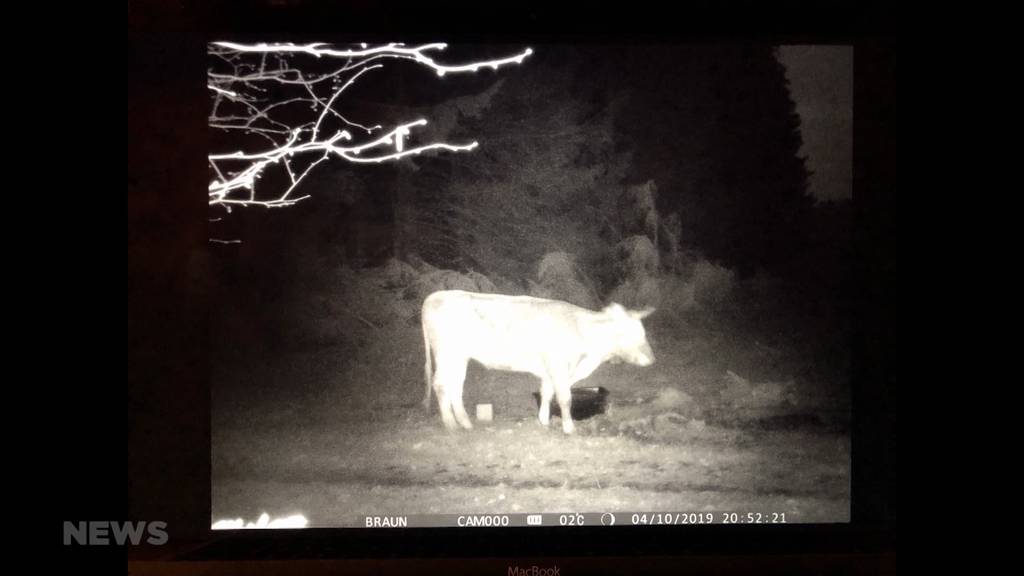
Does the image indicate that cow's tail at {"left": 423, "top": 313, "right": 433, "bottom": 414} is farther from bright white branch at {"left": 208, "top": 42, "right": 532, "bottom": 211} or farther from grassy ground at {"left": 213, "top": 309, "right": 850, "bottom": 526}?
bright white branch at {"left": 208, "top": 42, "right": 532, "bottom": 211}

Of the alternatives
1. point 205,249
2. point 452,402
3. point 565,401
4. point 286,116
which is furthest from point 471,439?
point 286,116

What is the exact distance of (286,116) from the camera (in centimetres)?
176

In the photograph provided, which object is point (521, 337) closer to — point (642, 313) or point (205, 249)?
point (642, 313)

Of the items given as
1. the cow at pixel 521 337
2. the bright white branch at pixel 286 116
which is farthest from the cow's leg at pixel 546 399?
the bright white branch at pixel 286 116

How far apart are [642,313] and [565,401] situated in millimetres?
268

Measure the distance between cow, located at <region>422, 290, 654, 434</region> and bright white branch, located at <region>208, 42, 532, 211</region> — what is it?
39 centimetres

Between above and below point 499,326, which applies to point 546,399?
below

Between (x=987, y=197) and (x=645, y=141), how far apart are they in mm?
695

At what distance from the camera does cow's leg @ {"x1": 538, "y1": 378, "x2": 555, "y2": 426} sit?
1785 millimetres

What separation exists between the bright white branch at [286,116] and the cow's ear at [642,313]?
0.59m

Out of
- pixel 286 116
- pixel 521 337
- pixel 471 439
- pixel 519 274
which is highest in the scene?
pixel 286 116

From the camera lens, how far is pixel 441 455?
1.78 m

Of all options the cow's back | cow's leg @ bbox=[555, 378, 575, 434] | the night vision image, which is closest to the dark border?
the night vision image

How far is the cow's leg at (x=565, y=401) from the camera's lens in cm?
178
